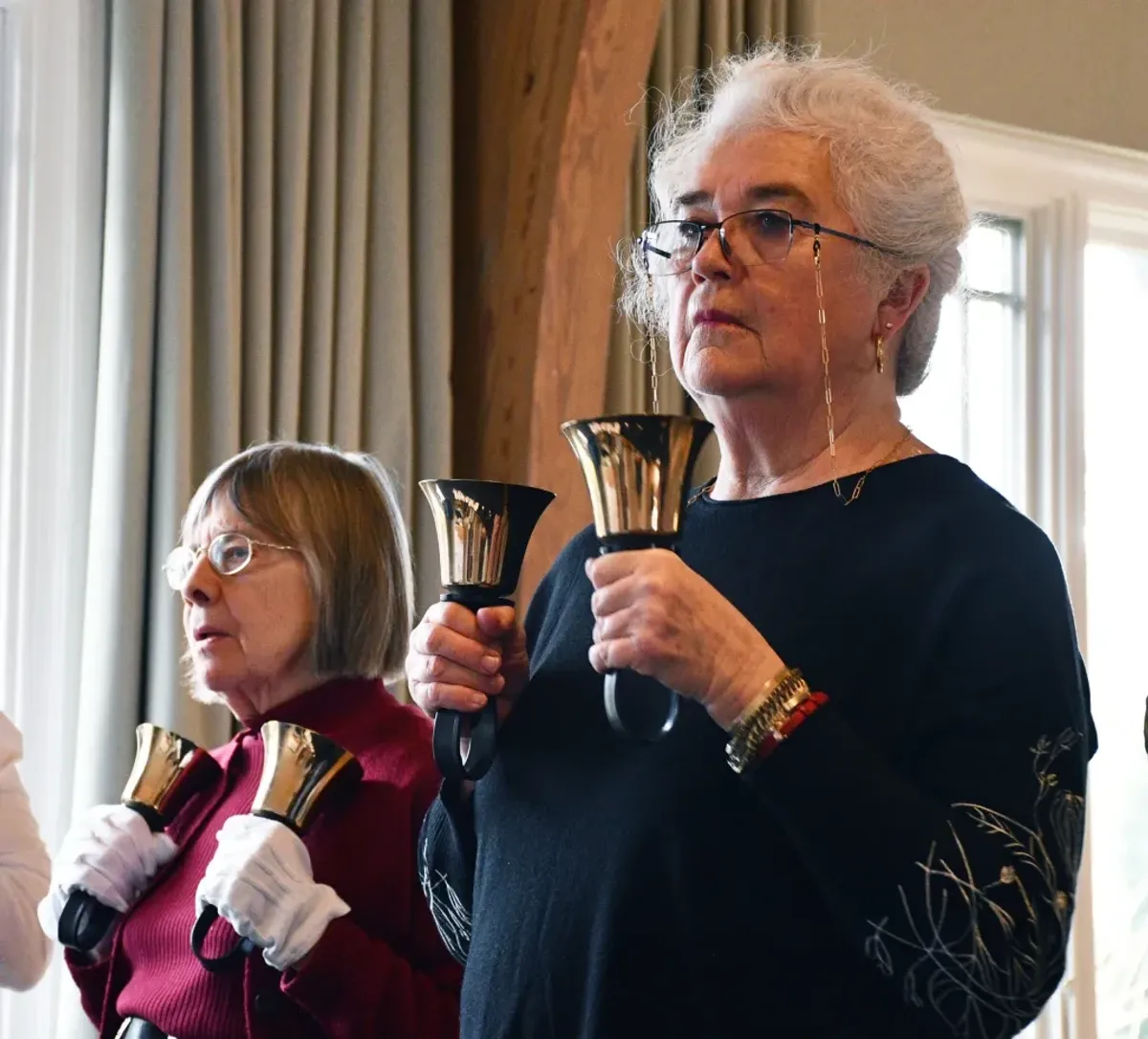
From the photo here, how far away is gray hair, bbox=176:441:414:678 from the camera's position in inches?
80.5

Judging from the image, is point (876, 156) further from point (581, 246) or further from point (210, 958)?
point (581, 246)

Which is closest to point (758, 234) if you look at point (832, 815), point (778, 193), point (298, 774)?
point (778, 193)

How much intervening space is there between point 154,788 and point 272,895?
33 centimetres

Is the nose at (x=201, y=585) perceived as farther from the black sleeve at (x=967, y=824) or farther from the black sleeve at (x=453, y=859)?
the black sleeve at (x=967, y=824)

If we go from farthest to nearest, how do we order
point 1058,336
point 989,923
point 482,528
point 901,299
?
point 1058,336
point 901,299
point 482,528
point 989,923

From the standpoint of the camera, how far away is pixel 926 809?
1.21 metres

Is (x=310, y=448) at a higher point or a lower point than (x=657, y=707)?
higher

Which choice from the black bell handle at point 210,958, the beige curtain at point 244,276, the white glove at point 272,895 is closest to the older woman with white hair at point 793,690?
the white glove at point 272,895

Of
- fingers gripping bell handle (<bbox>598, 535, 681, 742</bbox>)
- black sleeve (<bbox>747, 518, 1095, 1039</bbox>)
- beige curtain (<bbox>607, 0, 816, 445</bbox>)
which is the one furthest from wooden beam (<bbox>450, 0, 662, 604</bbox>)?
black sleeve (<bbox>747, 518, 1095, 1039</bbox>)

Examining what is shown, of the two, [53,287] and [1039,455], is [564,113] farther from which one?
[1039,455]

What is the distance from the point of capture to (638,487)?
129 cm

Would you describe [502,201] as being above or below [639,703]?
above

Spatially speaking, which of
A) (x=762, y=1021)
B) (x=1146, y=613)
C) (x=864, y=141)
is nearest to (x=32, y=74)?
(x=864, y=141)

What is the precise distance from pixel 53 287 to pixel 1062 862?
2.09 meters
